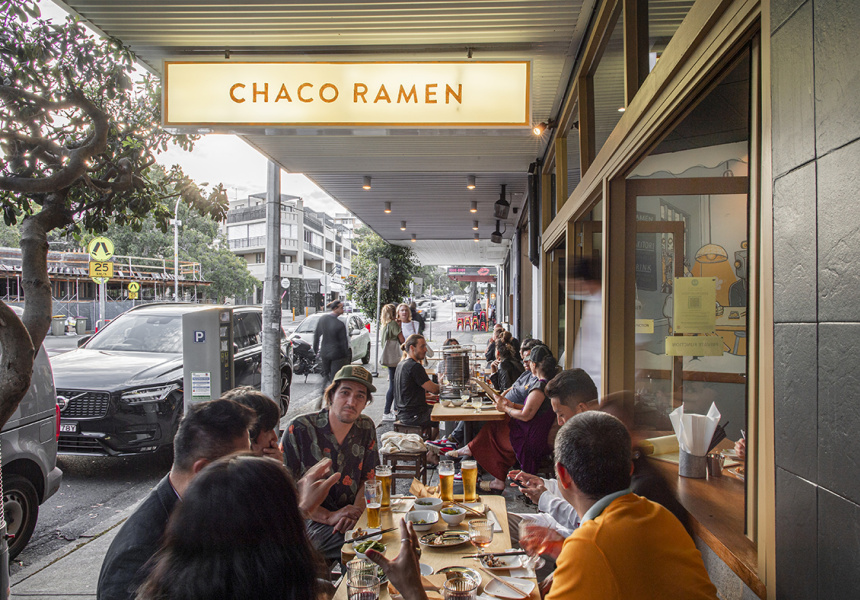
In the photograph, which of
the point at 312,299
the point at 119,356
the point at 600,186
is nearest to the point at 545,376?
the point at 600,186

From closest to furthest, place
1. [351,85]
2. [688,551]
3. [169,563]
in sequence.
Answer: [169,563], [688,551], [351,85]

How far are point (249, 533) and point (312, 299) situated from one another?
53.6 metres

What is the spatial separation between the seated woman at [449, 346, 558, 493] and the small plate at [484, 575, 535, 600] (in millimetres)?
3007

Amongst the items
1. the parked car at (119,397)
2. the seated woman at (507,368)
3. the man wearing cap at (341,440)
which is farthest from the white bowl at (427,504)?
the seated woman at (507,368)

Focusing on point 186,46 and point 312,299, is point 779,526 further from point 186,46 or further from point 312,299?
point 312,299

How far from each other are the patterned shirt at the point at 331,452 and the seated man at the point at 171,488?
1.07 m

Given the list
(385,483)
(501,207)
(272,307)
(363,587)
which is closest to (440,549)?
(363,587)

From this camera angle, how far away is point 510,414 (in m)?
5.23

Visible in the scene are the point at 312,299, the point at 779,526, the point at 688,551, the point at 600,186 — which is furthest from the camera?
the point at 312,299

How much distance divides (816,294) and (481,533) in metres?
1.79

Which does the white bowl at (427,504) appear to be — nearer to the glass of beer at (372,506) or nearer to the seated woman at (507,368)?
the glass of beer at (372,506)

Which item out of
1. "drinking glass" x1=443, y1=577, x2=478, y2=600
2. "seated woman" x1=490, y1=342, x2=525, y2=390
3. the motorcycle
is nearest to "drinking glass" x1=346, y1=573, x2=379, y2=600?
"drinking glass" x1=443, y1=577, x2=478, y2=600

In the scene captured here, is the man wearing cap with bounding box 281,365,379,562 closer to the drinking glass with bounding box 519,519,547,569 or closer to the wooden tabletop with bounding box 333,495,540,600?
the wooden tabletop with bounding box 333,495,540,600

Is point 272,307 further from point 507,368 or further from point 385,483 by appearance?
point 385,483
